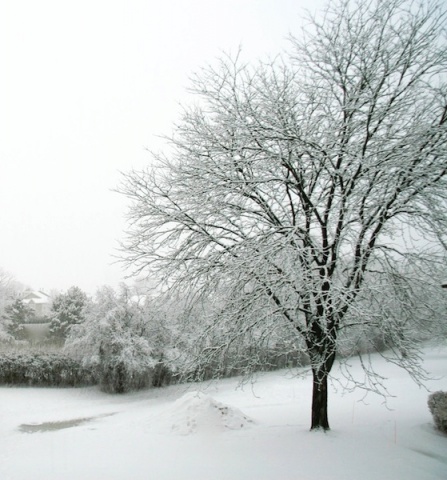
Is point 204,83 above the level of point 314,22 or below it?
below

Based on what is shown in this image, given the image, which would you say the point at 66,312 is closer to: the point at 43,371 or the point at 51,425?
the point at 43,371

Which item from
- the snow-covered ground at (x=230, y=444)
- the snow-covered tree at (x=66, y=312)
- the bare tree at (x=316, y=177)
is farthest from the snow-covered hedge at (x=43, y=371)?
the snow-covered tree at (x=66, y=312)

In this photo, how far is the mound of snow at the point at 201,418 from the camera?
29.8ft

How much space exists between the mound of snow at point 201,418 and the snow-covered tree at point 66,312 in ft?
86.2

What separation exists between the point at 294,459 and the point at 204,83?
23.4 ft

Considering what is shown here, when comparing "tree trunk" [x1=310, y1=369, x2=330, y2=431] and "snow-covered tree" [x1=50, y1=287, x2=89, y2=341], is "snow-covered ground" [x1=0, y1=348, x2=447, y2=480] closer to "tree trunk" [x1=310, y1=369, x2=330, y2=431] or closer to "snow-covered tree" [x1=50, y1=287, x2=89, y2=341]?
"tree trunk" [x1=310, y1=369, x2=330, y2=431]

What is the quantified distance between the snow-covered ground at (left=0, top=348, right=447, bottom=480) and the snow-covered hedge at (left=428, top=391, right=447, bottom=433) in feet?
0.78

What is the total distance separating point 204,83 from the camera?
8180 mm

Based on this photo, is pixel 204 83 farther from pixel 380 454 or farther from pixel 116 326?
pixel 116 326

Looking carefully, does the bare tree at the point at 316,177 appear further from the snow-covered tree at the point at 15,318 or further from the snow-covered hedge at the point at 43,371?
the snow-covered tree at the point at 15,318

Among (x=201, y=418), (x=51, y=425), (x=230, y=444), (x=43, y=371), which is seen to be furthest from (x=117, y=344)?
(x=230, y=444)

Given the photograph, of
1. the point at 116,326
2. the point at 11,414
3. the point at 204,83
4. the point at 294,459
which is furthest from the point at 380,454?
the point at 116,326

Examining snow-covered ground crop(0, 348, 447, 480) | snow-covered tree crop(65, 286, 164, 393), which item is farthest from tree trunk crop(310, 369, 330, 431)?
snow-covered tree crop(65, 286, 164, 393)

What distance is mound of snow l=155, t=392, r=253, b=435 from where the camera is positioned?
907cm
